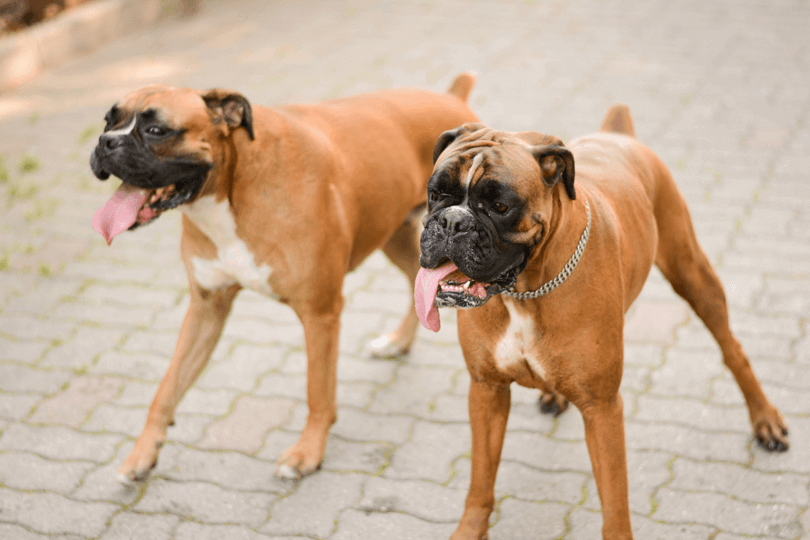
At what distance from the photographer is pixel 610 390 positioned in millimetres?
2754

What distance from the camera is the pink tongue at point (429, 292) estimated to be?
8.25 ft

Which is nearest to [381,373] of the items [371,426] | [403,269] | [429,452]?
[371,426]

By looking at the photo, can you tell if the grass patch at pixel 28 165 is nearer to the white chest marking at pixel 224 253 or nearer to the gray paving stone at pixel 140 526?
the white chest marking at pixel 224 253

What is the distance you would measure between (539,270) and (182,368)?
6.25ft

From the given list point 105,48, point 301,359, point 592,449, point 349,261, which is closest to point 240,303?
point 301,359

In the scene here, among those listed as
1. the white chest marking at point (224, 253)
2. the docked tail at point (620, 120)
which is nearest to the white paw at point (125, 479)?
the white chest marking at point (224, 253)

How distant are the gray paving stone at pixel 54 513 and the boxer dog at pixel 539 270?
1.57 metres

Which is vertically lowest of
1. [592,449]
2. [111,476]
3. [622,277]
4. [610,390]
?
[111,476]

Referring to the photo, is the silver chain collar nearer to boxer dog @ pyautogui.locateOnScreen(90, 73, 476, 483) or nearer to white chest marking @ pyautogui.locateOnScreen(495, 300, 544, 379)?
white chest marking @ pyautogui.locateOnScreen(495, 300, 544, 379)

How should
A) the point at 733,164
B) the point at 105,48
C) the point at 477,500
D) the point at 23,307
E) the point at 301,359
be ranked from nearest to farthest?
1. the point at 477,500
2. the point at 301,359
3. the point at 23,307
4. the point at 733,164
5. the point at 105,48

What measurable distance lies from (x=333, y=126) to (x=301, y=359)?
147 cm

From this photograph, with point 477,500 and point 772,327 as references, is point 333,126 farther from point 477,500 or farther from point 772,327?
point 772,327

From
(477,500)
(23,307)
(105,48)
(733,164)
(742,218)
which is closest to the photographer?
(477,500)

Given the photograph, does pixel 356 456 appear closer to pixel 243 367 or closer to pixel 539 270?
pixel 243 367
